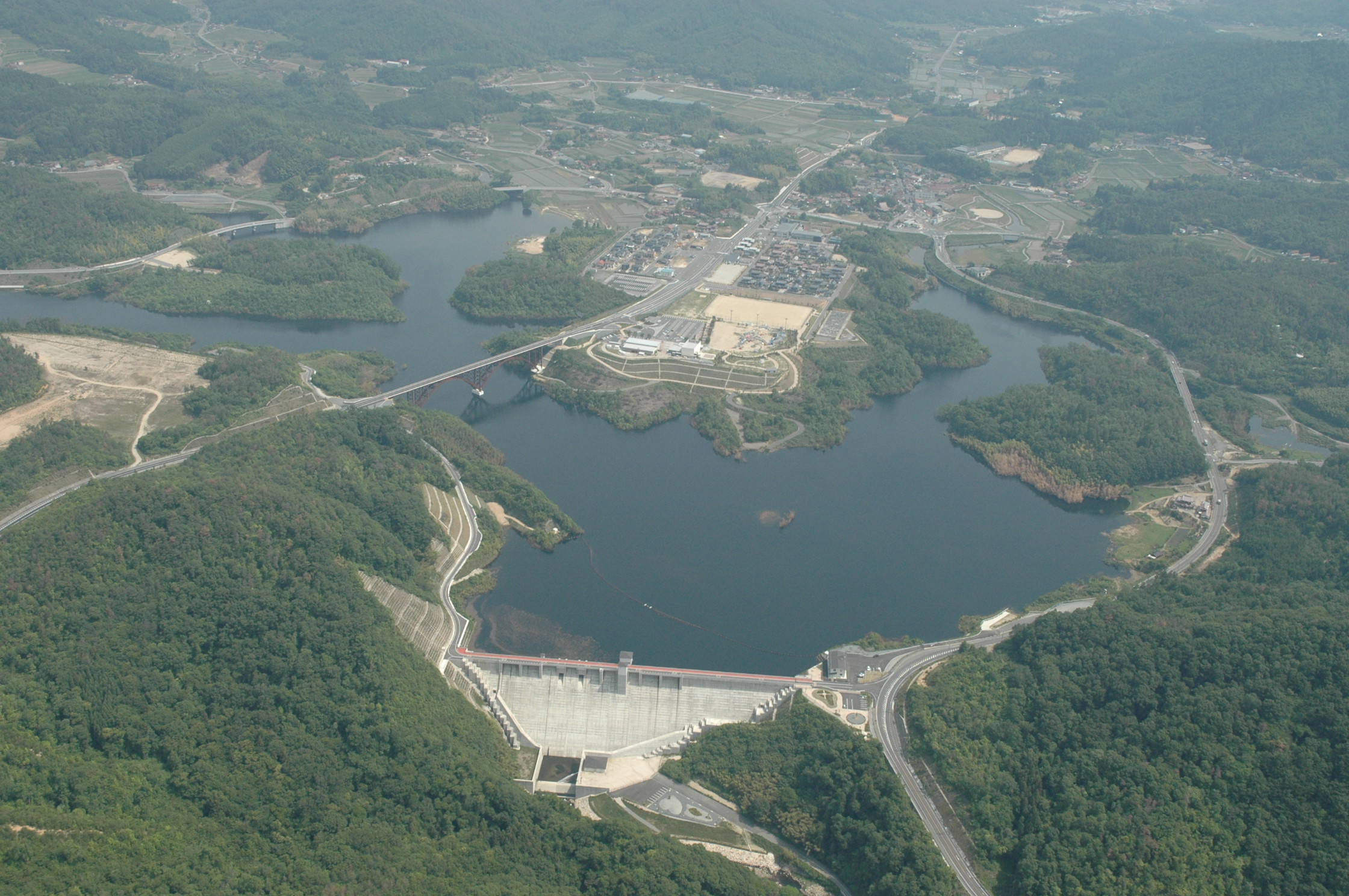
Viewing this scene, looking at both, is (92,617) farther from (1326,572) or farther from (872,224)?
(872,224)

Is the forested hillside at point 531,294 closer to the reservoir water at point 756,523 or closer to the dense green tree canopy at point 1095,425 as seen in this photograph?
the reservoir water at point 756,523

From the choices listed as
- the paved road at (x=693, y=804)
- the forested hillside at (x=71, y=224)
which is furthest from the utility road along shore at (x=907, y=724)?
the forested hillside at (x=71, y=224)

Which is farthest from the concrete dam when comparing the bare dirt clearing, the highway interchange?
the bare dirt clearing

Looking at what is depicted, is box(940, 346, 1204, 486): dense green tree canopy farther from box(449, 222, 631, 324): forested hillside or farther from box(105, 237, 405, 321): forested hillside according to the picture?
box(105, 237, 405, 321): forested hillside

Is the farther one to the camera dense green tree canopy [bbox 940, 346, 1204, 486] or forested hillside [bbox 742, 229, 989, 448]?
forested hillside [bbox 742, 229, 989, 448]

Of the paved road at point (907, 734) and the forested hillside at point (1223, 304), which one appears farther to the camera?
the forested hillside at point (1223, 304)

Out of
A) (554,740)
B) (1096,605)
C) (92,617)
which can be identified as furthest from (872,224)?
(92,617)
